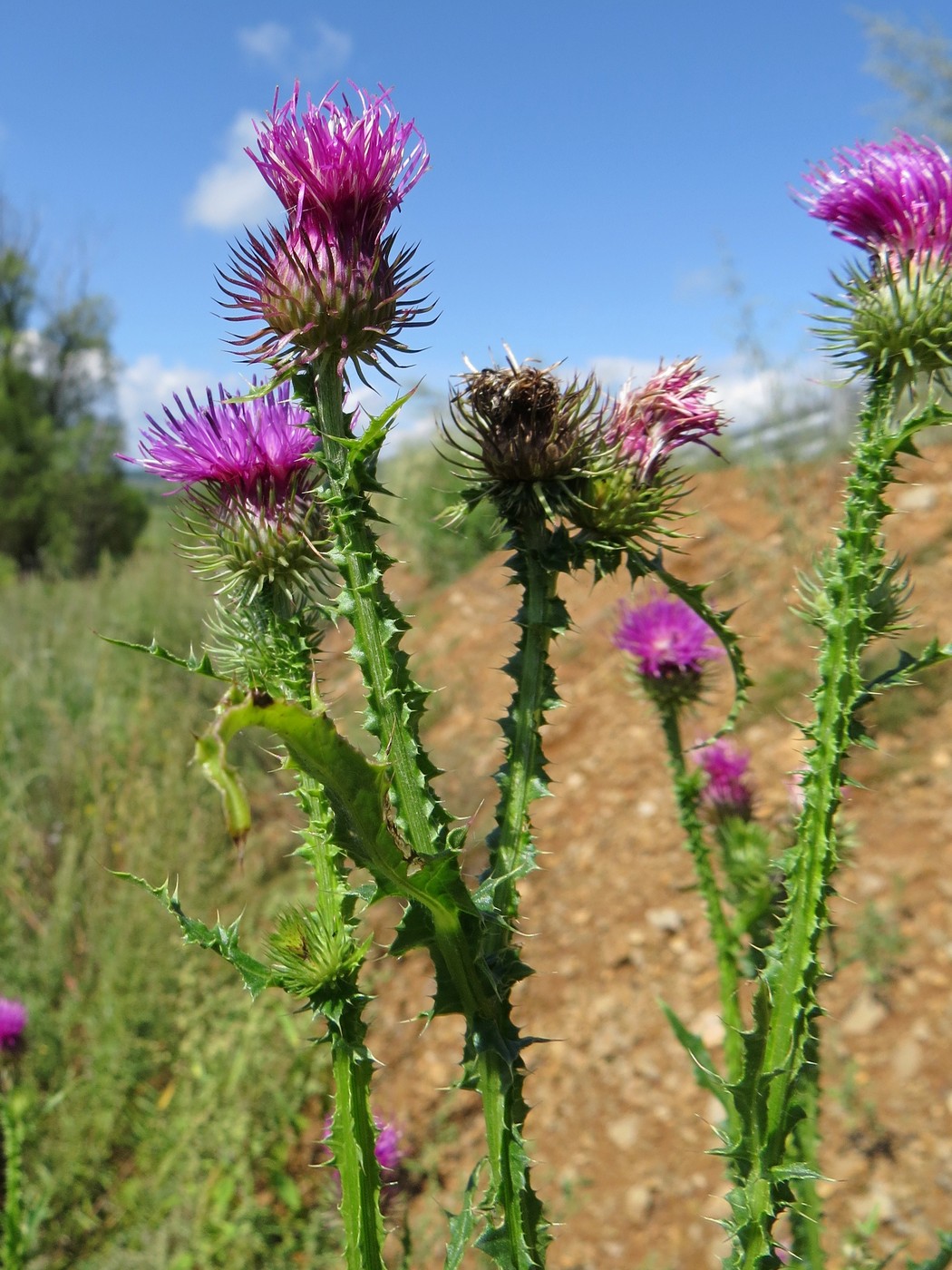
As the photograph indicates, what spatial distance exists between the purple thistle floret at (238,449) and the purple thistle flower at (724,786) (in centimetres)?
182

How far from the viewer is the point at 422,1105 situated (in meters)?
5.07

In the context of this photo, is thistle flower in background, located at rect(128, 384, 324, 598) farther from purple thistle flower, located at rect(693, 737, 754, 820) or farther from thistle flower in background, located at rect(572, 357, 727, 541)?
purple thistle flower, located at rect(693, 737, 754, 820)

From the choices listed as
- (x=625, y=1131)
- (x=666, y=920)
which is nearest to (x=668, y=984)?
(x=666, y=920)

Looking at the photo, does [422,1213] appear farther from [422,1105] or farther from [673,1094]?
[673,1094]

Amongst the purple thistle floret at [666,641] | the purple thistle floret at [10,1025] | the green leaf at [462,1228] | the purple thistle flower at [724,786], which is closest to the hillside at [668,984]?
the purple thistle floret at [666,641]

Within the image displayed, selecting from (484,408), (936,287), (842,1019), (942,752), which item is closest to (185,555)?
(484,408)

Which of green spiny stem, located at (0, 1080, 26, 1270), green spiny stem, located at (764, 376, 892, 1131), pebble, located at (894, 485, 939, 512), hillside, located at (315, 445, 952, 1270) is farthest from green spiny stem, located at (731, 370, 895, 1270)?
pebble, located at (894, 485, 939, 512)

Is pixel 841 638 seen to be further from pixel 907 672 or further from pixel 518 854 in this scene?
pixel 518 854

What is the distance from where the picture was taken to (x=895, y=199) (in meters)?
1.79

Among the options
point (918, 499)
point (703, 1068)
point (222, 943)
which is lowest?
point (703, 1068)

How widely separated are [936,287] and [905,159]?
30 centimetres

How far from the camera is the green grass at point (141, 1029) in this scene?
4102 mm

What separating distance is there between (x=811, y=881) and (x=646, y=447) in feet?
2.83

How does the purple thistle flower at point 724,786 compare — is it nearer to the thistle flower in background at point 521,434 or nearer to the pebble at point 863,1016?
the thistle flower in background at point 521,434
